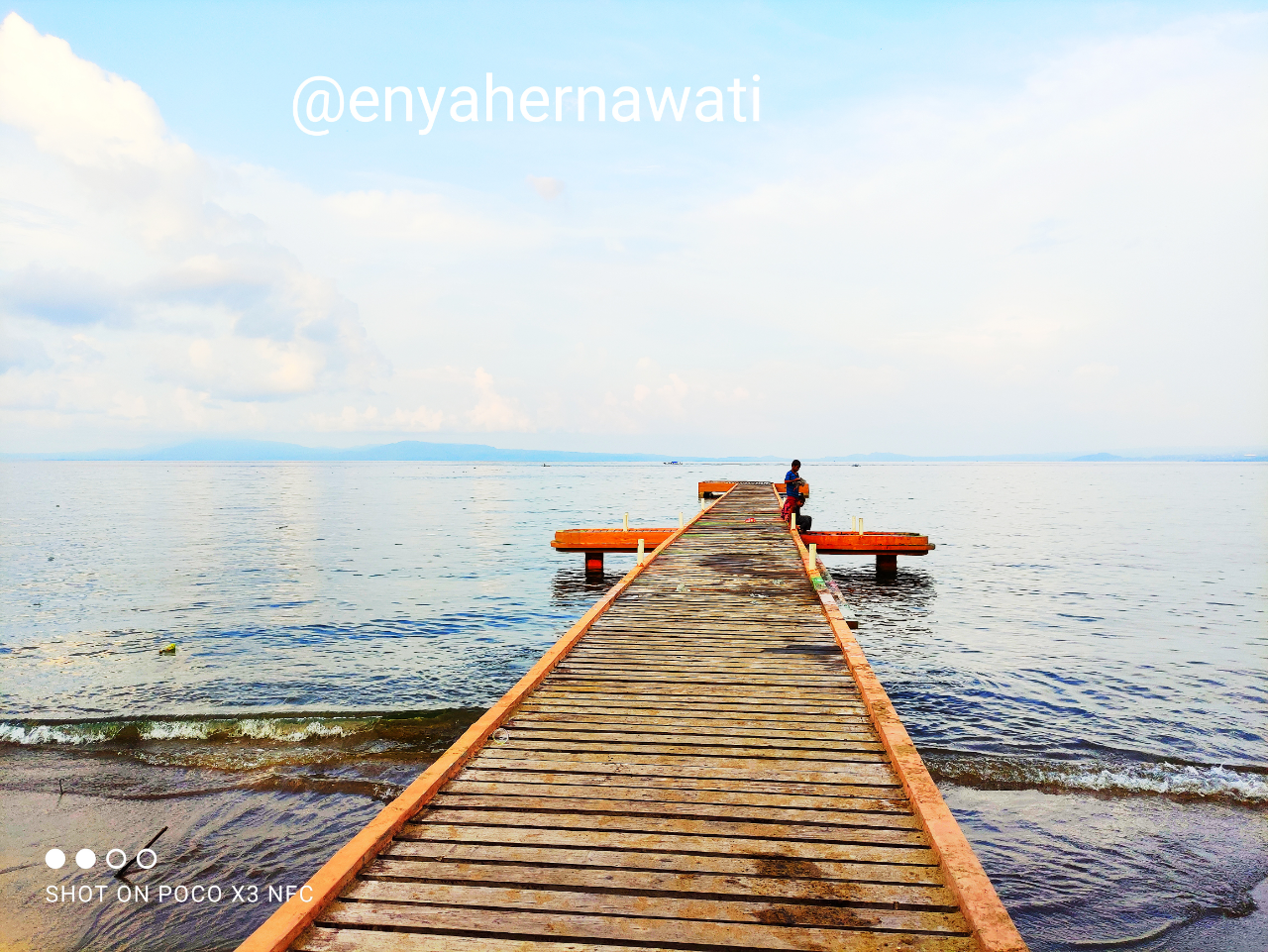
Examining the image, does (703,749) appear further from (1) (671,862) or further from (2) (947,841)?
(2) (947,841)

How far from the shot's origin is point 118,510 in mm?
60094

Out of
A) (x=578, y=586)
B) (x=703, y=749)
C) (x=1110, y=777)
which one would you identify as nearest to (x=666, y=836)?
(x=703, y=749)

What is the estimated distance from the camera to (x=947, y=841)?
3.99 meters

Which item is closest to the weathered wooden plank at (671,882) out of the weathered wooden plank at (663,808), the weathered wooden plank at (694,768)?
the weathered wooden plank at (663,808)

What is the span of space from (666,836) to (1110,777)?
8.44 m

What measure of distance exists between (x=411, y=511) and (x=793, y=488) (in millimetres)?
46731

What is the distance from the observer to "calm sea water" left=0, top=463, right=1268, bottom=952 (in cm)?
735

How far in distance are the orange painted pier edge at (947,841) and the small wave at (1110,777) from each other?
4300mm

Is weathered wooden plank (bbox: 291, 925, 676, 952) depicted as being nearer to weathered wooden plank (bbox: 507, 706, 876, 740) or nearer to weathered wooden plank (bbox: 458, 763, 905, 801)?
weathered wooden plank (bbox: 458, 763, 905, 801)

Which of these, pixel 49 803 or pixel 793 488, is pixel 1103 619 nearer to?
pixel 793 488

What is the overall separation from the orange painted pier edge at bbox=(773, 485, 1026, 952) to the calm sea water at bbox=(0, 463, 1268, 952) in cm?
272

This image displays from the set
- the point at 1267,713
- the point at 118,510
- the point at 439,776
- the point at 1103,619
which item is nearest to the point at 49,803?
the point at 439,776

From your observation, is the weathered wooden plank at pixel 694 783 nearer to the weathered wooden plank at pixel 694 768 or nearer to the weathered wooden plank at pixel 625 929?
the weathered wooden plank at pixel 694 768

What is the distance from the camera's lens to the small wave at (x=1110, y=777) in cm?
939
